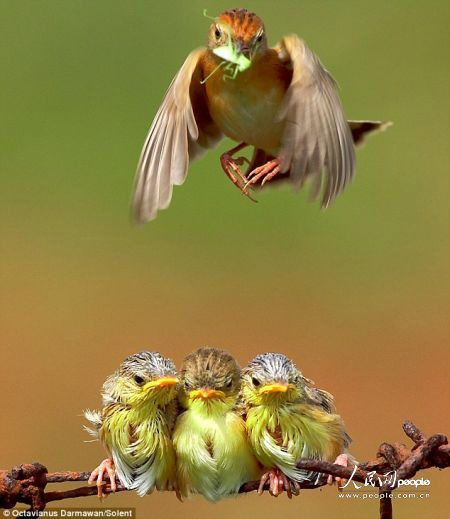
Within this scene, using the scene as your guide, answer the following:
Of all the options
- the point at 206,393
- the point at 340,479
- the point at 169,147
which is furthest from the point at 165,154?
the point at 340,479

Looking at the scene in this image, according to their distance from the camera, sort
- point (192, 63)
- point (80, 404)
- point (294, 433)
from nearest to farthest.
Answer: point (294, 433)
point (192, 63)
point (80, 404)

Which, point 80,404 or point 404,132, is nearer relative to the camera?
point 80,404

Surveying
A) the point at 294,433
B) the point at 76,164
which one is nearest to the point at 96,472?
the point at 294,433

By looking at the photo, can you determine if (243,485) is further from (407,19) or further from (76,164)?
(407,19)

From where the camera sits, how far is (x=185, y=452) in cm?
311

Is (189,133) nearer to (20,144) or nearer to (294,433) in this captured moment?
(294,433)

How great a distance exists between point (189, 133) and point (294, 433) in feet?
3.34

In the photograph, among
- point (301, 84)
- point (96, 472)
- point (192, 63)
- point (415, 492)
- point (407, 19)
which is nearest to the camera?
point (415, 492)

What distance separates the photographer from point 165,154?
3490 millimetres

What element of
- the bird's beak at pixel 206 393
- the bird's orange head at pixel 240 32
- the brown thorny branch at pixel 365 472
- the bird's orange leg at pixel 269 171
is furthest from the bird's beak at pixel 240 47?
the brown thorny branch at pixel 365 472

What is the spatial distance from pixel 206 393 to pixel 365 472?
729 millimetres

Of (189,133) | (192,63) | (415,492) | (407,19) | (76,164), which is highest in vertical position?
(407,19)

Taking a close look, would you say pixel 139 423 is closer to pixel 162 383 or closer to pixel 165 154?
pixel 162 383

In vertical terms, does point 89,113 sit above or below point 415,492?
above
